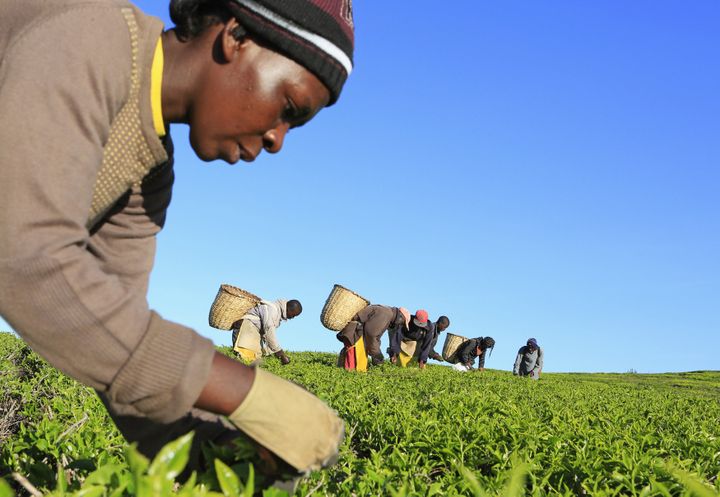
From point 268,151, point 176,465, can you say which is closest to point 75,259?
point 176,465

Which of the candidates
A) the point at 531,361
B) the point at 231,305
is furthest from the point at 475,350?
the point at 231,305

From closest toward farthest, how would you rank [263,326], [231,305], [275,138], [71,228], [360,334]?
[71,228] → [275,138] → [263,326] → [360,334] → [231,305]

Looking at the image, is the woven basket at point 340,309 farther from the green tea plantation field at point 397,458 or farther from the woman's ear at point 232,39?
the woman's ear at point 232,39

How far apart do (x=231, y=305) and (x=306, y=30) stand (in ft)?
49.9

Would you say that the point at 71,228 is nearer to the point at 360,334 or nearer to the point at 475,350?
the point at 360,334

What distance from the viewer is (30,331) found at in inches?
59.7

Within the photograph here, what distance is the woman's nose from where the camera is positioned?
194cm

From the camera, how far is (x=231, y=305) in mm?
16656

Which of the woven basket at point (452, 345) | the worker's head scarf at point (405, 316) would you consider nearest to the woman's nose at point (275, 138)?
the worker's head scarf at point (405, 316)

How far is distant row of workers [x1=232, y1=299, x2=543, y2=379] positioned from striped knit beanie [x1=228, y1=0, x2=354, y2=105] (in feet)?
39.4

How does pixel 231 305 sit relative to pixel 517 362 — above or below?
below

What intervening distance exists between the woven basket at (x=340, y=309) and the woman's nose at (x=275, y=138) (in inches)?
576

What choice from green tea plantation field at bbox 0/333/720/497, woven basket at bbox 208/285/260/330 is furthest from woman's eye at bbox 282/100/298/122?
woven basket at bbox 208/285/260/330

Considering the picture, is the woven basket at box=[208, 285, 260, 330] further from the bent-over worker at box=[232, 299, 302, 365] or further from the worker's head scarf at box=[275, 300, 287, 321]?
the worker's head scarf at box=[275, 300, 287, 321]
